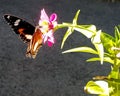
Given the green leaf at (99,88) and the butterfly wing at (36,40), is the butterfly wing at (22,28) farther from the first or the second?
the green leaf at (99,88)

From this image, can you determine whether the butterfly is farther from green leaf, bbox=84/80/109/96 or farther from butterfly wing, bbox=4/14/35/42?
green leaf, bbox=84/80/109/96

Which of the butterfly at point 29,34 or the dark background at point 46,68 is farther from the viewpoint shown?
the dark background at point 46,68

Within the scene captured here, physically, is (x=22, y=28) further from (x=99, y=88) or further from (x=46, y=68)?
(x=46, y=68)

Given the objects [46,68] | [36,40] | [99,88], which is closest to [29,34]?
[36,40]

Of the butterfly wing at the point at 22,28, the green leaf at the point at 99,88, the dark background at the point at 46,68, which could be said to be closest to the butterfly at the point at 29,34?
the butterfly wing at the point at 22,28

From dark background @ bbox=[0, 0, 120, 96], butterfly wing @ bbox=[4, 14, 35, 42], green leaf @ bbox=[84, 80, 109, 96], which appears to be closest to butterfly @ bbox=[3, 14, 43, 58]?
butterfly wing @ bbox=[4, 14, 35, 42]

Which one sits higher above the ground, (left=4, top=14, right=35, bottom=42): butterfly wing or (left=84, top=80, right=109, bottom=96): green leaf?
(left=4, top=14, right=35, bottom=42): butterfly wing

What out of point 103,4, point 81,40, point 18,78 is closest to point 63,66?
point 18,78

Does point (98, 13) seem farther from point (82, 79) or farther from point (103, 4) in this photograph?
point (82, 79)

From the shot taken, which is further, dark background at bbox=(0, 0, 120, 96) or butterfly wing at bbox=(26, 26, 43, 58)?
dark background at bbox=(0, 0, 120, 96)
